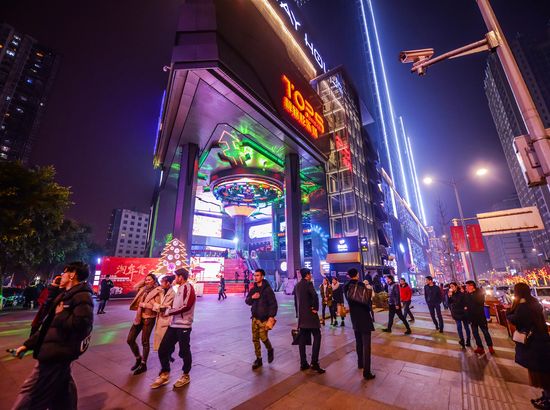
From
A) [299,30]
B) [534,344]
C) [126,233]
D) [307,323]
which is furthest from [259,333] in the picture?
[126,233]

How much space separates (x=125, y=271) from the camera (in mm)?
19672

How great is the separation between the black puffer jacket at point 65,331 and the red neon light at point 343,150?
3176 cm

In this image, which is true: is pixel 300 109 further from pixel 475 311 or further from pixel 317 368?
pixel 317 368

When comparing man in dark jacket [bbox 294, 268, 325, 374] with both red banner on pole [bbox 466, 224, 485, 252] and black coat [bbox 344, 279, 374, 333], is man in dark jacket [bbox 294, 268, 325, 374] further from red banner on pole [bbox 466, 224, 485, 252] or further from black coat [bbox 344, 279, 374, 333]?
red banner on pole [bbox 466, 224, 485, 252]

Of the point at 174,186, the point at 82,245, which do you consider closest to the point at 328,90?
the point at 174,186

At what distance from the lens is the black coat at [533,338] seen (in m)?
3.37

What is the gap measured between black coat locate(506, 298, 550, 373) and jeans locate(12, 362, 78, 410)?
5.98 metres

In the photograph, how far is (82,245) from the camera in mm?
33906

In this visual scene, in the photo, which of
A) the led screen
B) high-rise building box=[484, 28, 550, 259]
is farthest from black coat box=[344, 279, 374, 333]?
high-rise building box=[484, 28, 550, 259]

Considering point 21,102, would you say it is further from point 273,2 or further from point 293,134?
point 293,134

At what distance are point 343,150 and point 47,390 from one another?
3366cm

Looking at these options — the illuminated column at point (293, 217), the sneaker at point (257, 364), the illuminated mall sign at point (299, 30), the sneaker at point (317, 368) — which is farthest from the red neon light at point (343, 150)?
the sneaker at point (257, 364)

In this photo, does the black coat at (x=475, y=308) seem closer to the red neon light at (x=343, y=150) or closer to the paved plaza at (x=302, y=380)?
the paved plaza at (x=302, y=380)

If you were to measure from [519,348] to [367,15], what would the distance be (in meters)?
124
